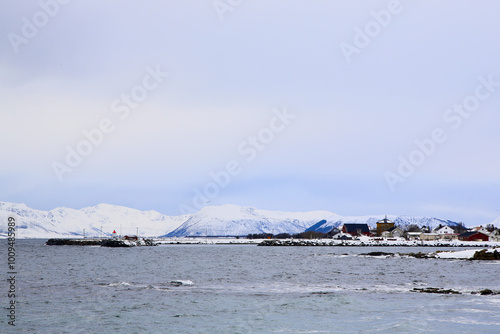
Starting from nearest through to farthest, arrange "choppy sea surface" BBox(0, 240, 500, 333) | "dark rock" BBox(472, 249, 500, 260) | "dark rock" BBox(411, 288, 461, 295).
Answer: "choppy sea surface" BBox(0, 240, 500, 333) < "dark rock" BBox(411, 288, 461, 295) < "dark rock" BBox(472, 249, 500, 260)

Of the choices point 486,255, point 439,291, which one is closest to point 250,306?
point 439,291

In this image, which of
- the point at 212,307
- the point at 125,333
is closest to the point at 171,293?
the point at 212,307

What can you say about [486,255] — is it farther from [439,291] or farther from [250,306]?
[250,306]

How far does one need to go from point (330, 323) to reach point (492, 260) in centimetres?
7194

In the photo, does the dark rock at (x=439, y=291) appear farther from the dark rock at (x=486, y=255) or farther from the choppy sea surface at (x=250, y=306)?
the dark rock at (x=486, y=255)

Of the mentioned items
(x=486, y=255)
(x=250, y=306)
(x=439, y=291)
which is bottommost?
(x=250, y=306)

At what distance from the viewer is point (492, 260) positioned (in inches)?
3553

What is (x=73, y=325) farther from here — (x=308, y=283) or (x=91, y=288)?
(x=308, y=283)

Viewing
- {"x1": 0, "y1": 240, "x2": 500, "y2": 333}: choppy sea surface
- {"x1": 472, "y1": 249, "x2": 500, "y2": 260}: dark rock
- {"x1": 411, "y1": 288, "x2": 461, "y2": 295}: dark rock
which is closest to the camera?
{"x1": 0, "y1": 240, "x2": 500, "y2": 333}: choppy sea surface

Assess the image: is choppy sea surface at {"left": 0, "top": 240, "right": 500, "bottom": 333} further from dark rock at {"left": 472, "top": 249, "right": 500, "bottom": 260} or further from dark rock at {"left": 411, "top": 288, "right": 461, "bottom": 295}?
dark rock at {"left": 472, "top": 249, "right": 500, "bottom": 260}

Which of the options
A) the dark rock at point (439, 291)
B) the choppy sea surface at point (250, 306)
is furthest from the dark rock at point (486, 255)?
the dark rock at point (439, 291)

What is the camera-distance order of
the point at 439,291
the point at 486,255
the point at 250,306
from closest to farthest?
the point at 250,306, the point at 439,291, the point at 486,255

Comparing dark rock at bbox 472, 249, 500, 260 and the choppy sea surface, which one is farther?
dark rock at bbox 472, 249, 500, 260

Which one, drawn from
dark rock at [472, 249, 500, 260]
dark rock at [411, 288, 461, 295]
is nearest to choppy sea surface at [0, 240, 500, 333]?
dark rock at [411, 288, 461, 295]
